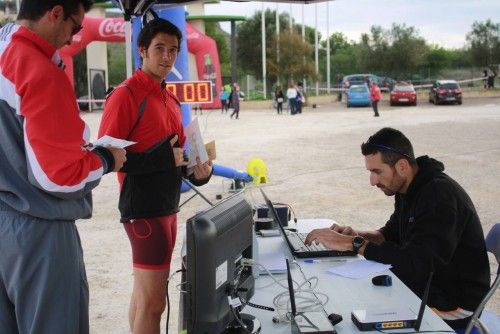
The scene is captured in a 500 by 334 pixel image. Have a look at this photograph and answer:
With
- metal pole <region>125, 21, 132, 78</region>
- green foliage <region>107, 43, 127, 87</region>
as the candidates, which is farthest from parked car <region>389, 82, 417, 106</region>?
metal pole <region>125, 21, 132, 78</region>

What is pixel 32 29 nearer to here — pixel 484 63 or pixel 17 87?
pixel 17 87

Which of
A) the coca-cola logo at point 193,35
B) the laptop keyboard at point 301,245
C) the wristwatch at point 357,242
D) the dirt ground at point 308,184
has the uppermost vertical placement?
the coca-cola logo at point 193,35

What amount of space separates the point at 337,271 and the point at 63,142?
4.19 ft

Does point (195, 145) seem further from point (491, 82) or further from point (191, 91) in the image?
point (491, 82)

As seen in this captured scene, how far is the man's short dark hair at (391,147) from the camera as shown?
112 inches

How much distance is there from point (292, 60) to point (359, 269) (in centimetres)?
3745

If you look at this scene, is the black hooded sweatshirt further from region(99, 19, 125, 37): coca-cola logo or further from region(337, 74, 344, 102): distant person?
region(337, 74, 344, 102): distant person

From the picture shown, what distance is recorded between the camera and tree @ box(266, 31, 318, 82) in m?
39.0

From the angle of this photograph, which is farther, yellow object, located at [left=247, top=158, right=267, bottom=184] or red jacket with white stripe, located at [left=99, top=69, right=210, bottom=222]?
yellow object, located at [left=247, top=158, right=267, bottom=184]

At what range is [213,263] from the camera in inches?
64.3

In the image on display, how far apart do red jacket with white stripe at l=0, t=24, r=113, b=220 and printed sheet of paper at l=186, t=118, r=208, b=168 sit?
1.01 metres

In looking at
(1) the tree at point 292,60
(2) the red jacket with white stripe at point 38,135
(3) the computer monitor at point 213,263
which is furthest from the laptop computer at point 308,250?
(1) the tree at point 292,60

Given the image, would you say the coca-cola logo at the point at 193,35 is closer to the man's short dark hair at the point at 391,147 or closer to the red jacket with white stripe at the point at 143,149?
the red jacket with white stripe at the point at 143,149

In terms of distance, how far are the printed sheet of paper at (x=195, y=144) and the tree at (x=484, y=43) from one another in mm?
47234
